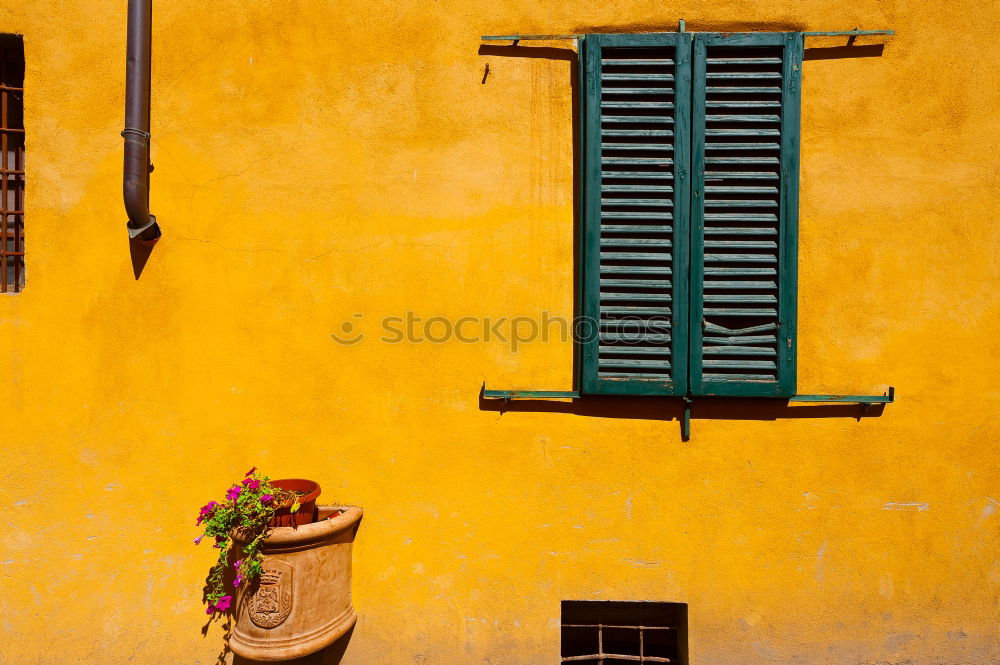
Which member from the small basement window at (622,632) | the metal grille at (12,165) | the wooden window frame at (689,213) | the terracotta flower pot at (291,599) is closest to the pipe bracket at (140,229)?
the metal grille at (12,165)

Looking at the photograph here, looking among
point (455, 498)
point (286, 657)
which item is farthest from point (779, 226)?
point (286, 657)

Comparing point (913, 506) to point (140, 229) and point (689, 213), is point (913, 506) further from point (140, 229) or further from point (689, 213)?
point (140, 229)

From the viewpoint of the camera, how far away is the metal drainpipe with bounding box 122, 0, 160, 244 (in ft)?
9.12

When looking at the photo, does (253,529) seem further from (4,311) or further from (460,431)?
(4,311)

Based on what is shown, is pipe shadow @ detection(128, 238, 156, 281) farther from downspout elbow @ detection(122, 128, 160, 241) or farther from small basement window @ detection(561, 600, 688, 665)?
small basement window @ detection(561, 600, 688, 665)

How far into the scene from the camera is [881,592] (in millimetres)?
2857

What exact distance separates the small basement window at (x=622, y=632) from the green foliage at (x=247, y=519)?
59.0 inches

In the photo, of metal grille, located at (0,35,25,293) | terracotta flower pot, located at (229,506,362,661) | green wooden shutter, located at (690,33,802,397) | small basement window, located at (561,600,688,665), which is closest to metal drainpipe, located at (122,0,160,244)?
metal grille, located at (0,35,25,293)

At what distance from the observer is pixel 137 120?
2.81 meters

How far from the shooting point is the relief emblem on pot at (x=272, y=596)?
2557 mm

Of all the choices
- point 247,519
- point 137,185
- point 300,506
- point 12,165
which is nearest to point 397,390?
point 300,506

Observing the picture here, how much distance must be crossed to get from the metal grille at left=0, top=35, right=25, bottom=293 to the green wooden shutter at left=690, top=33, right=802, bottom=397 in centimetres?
338

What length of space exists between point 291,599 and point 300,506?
390 mm

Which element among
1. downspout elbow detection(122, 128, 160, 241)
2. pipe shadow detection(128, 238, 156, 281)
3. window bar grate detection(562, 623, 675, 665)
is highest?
downspout elbow detection(122, 128, 160, 241)
